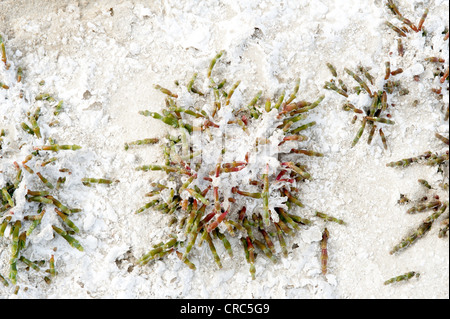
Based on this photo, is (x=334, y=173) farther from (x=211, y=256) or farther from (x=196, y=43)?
(x=196, y=43)

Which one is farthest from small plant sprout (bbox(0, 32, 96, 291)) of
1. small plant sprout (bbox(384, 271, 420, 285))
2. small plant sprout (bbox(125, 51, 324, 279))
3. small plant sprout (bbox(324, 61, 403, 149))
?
small plant sprout (bbox(384, 271, 420, 285))

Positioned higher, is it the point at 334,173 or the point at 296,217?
the point at 334,173

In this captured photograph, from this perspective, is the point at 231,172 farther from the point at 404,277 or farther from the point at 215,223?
the point at 404,277

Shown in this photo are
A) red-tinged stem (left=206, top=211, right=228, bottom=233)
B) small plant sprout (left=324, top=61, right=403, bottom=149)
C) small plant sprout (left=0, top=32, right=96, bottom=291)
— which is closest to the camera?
red-tinged stem (left=206, top=211, right=228, bottom=233)

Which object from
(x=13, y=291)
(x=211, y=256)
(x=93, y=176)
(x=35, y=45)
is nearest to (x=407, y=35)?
(x=211, y=256)

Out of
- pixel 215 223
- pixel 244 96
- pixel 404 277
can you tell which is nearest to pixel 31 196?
pixel 215 223

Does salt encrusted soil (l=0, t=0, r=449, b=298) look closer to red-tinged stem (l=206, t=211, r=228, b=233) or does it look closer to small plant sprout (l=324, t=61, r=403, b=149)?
small plant sprout (l=324, t=61, r=403, b=149)
